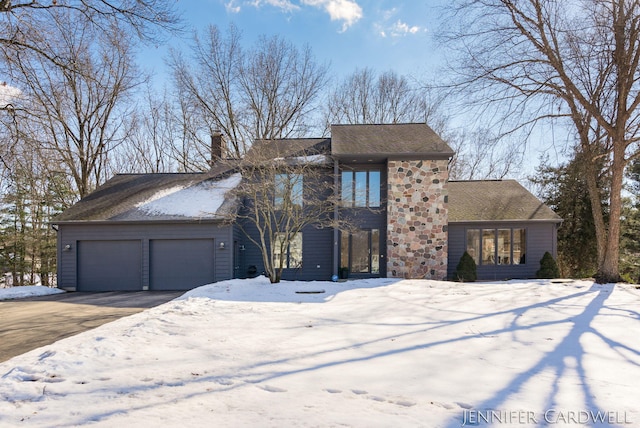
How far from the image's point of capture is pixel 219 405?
9.18 ft

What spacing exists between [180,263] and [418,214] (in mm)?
8964

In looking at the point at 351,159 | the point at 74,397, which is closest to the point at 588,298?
the point at 351,159

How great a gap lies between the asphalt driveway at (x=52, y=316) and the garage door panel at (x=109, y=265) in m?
1.47

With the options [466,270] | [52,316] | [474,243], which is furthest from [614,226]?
[52,316]

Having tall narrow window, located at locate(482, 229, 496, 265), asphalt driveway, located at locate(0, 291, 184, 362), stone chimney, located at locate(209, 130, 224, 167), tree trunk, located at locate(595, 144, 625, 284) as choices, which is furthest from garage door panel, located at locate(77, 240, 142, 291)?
tree trunk, located at locate(595, 144, 625, 284)

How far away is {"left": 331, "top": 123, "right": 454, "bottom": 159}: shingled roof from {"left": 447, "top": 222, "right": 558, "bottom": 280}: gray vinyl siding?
327cm

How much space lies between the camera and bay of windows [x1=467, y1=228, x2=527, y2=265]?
13.7 m

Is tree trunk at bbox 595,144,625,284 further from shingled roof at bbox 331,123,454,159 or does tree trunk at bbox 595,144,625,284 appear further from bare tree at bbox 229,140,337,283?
bare tree at bbox 229,140,337,283

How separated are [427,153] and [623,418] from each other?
1048 centimetres

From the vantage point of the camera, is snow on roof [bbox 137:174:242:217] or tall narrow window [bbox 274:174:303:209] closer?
tall narrow window [bbox 274:174:303:209]

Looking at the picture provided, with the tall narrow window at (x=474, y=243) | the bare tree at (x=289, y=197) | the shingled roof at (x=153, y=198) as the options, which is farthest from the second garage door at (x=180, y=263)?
the tall narrow window at (x=474, y=243)

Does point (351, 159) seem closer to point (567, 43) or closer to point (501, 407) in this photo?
point (567, 43)

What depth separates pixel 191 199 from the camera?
43.4 ft

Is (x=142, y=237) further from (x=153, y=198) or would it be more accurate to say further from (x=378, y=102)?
(x=378, y=102)
